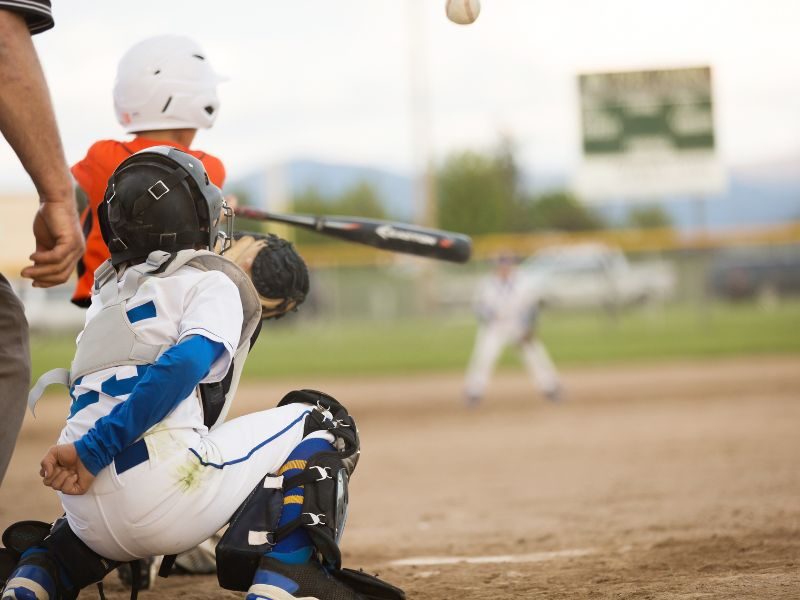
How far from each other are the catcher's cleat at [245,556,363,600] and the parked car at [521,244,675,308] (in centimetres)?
2433

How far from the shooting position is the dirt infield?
349 centimetres

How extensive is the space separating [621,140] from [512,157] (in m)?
44.2

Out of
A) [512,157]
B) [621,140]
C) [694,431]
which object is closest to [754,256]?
[621,140]

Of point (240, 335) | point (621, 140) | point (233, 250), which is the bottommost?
point (240, 335)

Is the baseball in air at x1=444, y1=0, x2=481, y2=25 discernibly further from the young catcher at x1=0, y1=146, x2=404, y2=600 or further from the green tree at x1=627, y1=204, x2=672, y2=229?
the green tree at x1=627, y1=204, x2=672, y2=229

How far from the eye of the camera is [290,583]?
2.59 metres

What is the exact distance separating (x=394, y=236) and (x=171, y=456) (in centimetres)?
164

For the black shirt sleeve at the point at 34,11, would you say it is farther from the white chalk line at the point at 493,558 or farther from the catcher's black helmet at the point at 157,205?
the white chalk line at the point at 493,558

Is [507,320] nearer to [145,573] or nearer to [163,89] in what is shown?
[145,573]

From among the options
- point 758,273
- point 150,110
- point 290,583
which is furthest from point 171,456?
point 758,273

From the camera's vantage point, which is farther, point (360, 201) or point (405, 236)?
point (360, 201)

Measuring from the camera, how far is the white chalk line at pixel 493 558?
12.9ft

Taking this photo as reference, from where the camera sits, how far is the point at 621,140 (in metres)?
19.5

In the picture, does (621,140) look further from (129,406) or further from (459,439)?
(129,406)
